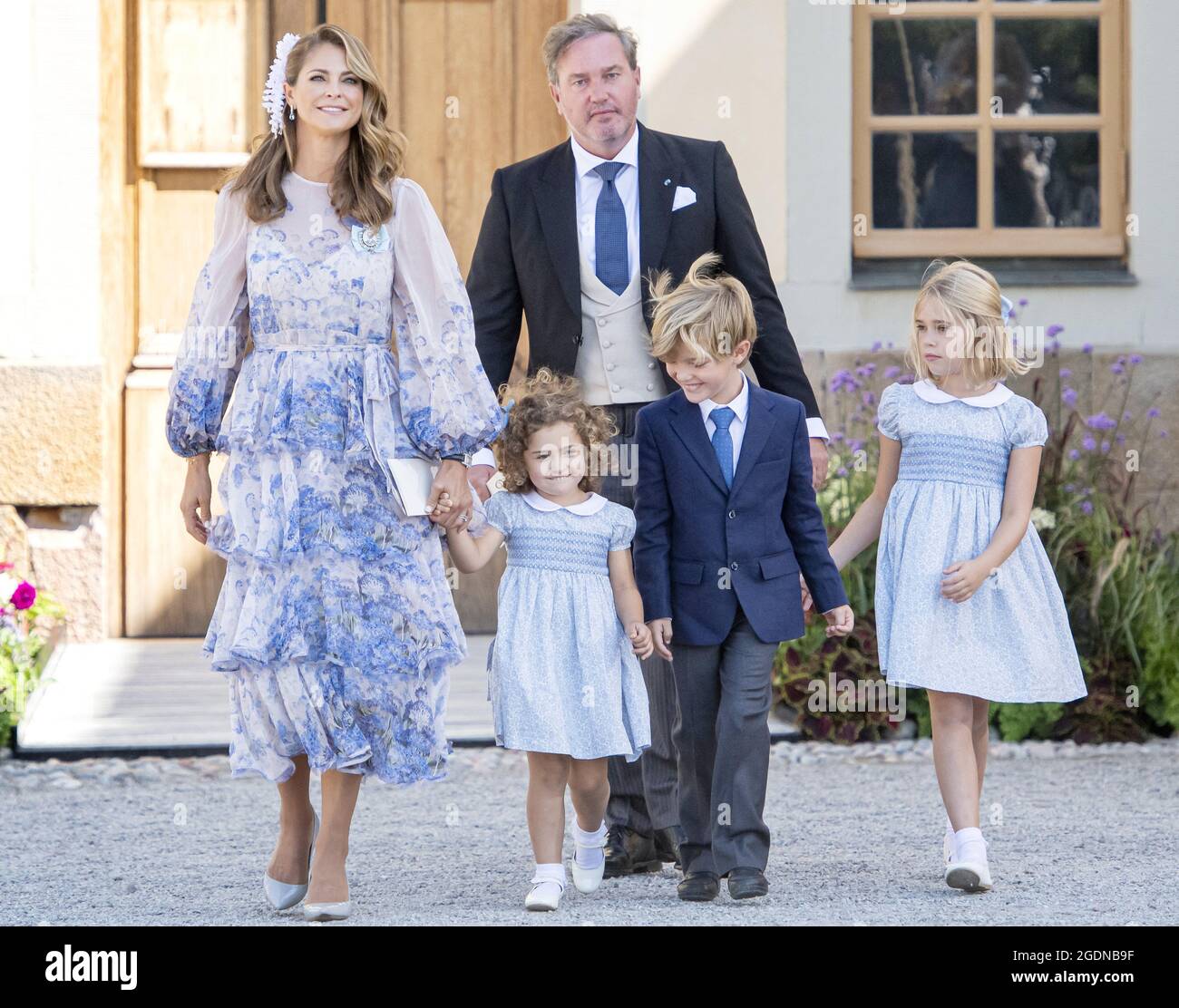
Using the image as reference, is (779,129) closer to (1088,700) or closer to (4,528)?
(1088,700)

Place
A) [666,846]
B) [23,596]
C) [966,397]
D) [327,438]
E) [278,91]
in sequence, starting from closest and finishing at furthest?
[327,438] < [278,91] < [966,397] < [666,846] < [23,596]

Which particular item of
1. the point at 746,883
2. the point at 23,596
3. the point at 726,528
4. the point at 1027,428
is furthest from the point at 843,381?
the point at 746,883

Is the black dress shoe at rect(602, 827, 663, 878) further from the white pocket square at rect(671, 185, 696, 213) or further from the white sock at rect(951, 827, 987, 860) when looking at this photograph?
the white pocket square at rect(671, 185, 696, 213)

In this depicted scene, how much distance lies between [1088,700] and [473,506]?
2.82m

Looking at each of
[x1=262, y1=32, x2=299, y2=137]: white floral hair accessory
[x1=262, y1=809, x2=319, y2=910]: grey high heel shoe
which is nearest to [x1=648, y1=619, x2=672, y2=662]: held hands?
[x1=262, y1=809, x2=319, y2=910]: grey high heel shoe

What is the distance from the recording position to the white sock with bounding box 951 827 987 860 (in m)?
3.92

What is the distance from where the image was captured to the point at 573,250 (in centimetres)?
420

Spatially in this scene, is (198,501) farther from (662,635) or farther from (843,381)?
(843,381)

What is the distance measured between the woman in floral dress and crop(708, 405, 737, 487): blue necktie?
1.55 ft

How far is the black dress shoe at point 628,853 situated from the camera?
4.24 metres

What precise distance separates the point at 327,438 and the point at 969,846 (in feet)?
5.21

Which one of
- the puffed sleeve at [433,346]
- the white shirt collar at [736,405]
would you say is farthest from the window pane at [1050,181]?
the puffed sleeve at [433,346]

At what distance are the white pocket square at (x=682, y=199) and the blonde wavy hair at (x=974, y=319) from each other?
564 millimetres

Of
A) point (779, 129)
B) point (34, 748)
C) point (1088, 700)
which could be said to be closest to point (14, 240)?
point (34, 748)
